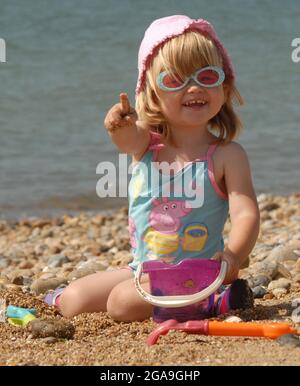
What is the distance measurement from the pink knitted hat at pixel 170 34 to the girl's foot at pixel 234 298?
2.77 ft

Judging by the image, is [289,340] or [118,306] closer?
[289,340]

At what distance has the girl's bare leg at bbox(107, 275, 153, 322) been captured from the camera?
357 cm

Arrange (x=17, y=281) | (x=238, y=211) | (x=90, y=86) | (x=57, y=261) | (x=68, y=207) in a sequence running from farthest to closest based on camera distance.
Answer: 1. (x=90, y=86)
2. (x=68, y=207)
3. (x=57, y=261)
4. (x=17, y=281)
5. (x=238, y=211)

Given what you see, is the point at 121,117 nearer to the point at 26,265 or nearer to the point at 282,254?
the point at 282,254

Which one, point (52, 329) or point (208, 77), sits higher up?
point (208, 77)

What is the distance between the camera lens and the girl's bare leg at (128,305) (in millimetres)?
3570

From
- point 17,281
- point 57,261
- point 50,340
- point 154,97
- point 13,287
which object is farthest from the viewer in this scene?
point 57,261

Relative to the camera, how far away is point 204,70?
360 centimetres

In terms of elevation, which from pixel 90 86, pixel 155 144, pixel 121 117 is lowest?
pixel 155 144

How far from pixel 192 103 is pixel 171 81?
0.40ft

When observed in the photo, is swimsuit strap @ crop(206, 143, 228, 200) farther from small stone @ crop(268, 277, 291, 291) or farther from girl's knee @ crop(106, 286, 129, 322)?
small stone @ crop(268, 277, 291, 291)

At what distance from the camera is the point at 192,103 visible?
144 inches

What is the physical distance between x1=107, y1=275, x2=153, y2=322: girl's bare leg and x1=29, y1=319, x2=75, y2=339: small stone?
315mm

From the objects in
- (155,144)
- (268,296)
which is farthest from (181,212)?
(268,296)
